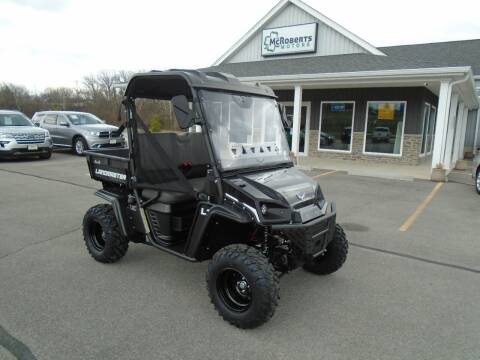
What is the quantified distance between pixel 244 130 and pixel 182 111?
2.45 ft

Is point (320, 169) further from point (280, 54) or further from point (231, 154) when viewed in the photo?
point (231, 154)

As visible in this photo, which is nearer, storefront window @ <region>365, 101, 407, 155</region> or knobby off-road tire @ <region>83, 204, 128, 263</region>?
knobby off-road tire @ <region>83, 204, 128, 263</region>

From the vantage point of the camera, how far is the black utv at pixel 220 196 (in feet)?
9.62

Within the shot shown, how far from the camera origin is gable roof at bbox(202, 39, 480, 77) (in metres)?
11.9

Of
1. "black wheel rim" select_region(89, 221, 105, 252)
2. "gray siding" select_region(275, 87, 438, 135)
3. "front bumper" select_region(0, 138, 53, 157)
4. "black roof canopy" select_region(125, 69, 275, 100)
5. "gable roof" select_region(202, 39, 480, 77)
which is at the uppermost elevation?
"gable roof" select_region(202, 39, 480, 77)

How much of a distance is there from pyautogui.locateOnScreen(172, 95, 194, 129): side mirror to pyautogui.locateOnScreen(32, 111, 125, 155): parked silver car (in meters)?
11.5

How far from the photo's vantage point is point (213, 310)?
3254 mm

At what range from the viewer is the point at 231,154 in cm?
328

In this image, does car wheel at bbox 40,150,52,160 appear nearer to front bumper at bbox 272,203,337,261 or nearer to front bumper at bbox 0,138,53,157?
front bumper at bbox 0,138,53,157

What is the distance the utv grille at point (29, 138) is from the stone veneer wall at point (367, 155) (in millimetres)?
10209

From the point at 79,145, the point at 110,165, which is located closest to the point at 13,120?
the point at 79,145

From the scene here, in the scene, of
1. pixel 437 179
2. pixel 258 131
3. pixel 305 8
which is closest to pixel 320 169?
pixel 437 179

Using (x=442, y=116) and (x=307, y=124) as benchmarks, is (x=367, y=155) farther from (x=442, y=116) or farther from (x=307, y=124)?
(x=442, y=116)

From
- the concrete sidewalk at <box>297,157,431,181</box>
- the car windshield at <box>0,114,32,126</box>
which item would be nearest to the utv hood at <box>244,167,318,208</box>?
the concrete sidewalk at <box>297,157,431,181</box>
